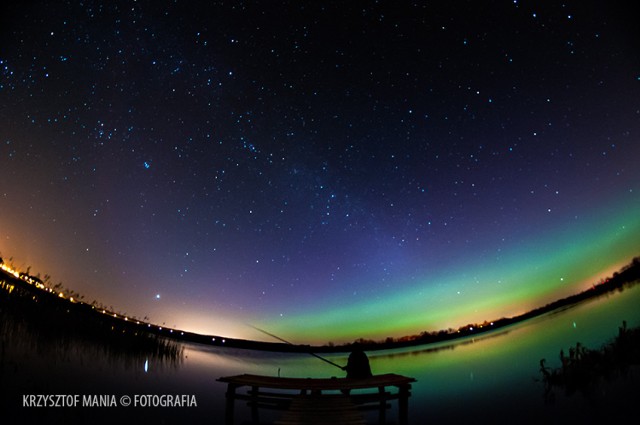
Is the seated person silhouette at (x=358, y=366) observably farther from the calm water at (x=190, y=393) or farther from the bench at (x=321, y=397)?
the calm water at (x=190, y=393)

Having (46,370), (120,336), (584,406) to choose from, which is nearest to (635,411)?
(584,406)

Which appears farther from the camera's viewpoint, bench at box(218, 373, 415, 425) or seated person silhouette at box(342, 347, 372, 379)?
seated person silhouette at box(342, 347, 372, 379)

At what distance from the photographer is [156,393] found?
16.7m

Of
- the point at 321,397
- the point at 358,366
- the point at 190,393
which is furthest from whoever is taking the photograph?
the point at 190,393

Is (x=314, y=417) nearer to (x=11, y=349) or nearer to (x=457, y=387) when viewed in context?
(x=11, y=349)

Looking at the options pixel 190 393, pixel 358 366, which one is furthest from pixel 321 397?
pixel 190 393

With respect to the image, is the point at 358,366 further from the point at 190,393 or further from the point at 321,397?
the point at 190,393

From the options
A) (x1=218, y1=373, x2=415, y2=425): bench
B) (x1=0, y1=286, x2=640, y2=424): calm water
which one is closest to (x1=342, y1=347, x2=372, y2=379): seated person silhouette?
(x1=218, y1=373, x2=415, y2=425): bench

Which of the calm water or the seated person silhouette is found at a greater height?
the seated person silhouette

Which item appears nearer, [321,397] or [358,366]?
[321,397]

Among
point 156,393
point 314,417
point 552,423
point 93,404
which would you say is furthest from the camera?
point 156,393

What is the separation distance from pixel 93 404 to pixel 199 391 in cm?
715

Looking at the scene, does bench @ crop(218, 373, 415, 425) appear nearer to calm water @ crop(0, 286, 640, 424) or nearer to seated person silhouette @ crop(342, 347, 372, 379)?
seated person silhouette @ crop(342, 347, 372, 379)

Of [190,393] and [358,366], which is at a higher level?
[358,366]
